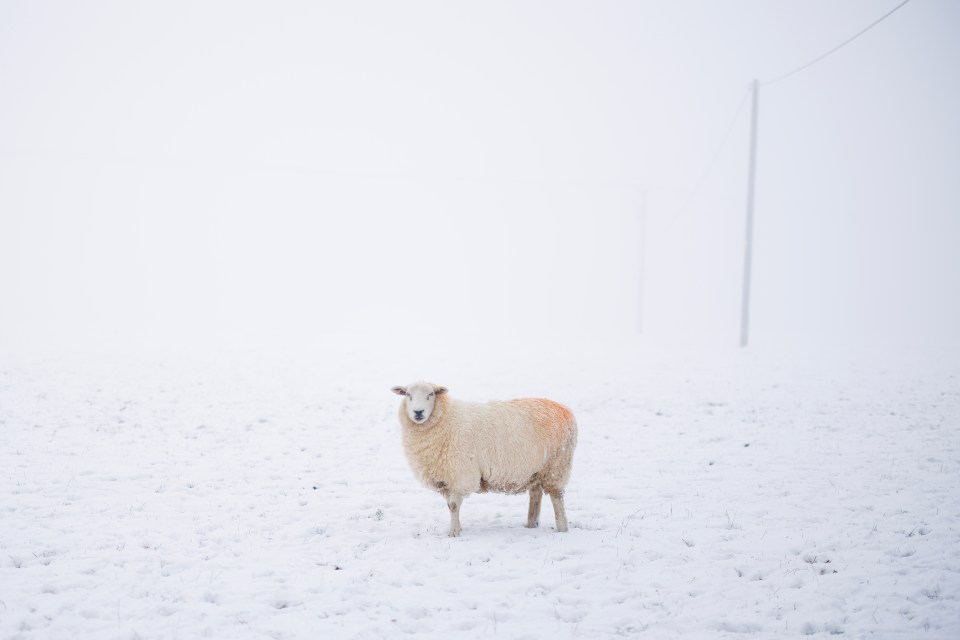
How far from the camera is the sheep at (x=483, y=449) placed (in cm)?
893

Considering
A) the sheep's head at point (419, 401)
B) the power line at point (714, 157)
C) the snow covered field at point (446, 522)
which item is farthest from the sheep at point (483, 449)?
the power line at point (714, 157)

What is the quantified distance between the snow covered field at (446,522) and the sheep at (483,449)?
26.1 inches

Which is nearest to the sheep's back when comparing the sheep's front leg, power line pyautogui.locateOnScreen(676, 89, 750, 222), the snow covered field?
the sheep's front leg

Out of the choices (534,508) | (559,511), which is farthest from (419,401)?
(559,511)

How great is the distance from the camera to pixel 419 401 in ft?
30.0

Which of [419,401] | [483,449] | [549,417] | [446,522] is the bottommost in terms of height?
[446,522]

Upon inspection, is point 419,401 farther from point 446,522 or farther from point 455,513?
point 446,522

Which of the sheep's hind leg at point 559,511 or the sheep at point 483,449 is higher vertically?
the sheep at point 483,449

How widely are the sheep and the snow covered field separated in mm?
663

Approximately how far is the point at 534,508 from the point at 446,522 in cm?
138

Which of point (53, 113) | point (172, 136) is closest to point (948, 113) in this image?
point (172, 136)

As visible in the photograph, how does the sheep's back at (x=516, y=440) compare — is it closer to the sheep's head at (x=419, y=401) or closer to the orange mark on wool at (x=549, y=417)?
the orange mark on wool at (x=549, y=417)

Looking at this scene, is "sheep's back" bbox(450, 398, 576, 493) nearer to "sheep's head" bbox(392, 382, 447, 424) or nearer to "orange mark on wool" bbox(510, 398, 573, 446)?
"orange mark on wool" bbox(510, 398, 573, 446)

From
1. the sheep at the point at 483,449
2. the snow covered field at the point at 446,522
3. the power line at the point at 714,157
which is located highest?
the power line at the point at 714,157
